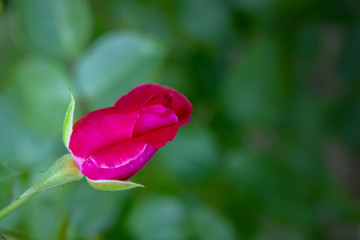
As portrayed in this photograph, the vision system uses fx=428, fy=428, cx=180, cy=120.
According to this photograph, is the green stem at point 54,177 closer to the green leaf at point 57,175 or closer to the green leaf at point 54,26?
the green leaf at point 57,175

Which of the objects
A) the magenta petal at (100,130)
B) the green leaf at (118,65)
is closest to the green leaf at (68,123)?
the magenta petal at (100,130)

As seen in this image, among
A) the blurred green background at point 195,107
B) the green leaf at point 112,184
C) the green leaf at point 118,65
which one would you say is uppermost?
the green leaf at point 112,184

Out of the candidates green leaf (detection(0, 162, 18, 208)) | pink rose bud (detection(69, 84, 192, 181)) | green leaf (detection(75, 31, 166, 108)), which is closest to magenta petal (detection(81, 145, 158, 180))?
pink rose bud (detection(69, 84, 192, 181))

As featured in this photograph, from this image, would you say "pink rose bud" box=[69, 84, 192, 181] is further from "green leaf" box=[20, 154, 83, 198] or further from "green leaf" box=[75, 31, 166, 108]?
"green leaf" box=[75, 31, 166, 108]

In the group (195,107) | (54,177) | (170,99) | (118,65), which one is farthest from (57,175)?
(195,107)

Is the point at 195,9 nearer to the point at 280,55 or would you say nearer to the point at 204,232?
the point at 280,55

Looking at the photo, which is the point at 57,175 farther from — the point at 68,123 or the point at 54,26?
the point at 54,26

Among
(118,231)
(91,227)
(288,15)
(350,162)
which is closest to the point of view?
(91,227)

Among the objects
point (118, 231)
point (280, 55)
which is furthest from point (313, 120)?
point (118, 231)
